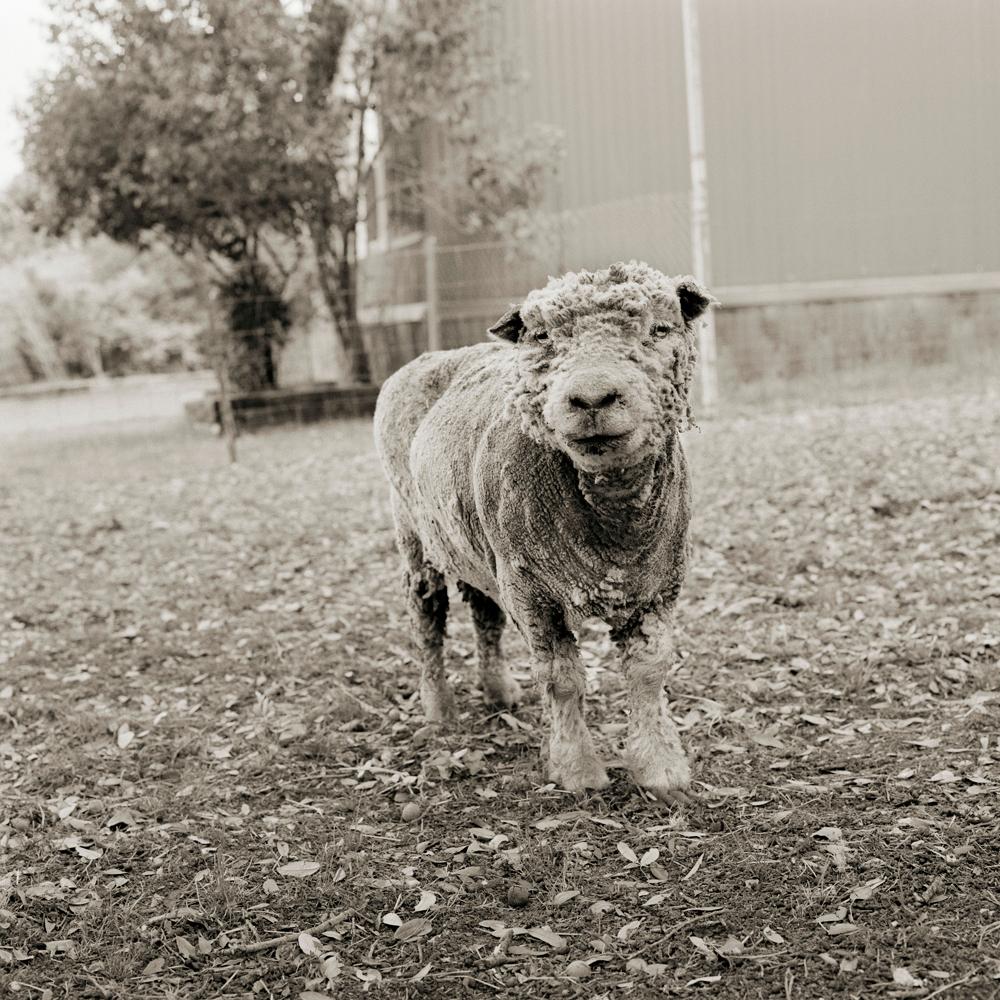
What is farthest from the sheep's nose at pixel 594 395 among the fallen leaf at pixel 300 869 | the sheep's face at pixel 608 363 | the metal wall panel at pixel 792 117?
the metal wall panel at pixel 792 117

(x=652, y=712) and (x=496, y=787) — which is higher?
(x=652, y=712)

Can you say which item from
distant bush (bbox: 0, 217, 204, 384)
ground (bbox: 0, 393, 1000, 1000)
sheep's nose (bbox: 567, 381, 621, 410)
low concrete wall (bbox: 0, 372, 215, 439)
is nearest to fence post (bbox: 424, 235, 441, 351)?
low concrete wall (bbox: 0, 372, 215, 439)

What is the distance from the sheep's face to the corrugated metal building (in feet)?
40.9

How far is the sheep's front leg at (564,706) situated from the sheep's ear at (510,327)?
1.02 meters

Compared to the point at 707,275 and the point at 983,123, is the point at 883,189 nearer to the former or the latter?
the point at 983,123

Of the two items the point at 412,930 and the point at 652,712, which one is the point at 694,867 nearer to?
the point at 652,712

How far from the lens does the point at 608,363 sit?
3766 millimetres

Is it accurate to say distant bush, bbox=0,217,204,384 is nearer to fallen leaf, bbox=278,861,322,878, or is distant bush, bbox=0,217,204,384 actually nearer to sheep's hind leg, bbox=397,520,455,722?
sheep's hind leg, bbox=397,520,455,722

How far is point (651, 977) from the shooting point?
3.44 meters

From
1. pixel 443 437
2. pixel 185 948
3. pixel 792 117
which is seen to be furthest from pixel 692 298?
pixel 792 117

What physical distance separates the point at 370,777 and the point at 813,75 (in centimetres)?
1437

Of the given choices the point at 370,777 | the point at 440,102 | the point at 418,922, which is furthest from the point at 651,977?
the point at 440,102

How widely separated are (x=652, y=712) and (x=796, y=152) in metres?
13.9

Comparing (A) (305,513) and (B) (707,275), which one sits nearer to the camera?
(A) (305,513)
